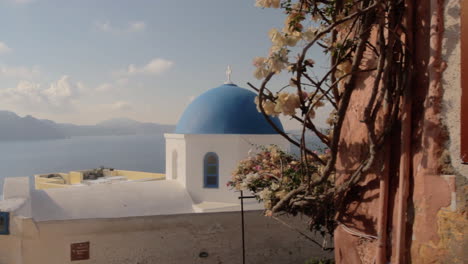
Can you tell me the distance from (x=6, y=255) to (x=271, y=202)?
492cm

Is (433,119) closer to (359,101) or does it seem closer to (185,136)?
(359,101)

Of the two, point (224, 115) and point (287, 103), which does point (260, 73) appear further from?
point (224, 115)

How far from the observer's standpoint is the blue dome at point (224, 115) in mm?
8672

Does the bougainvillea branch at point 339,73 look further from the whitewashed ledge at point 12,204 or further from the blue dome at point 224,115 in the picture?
the blue dome at point 224,115

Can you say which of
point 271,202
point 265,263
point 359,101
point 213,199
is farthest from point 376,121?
point 213,199

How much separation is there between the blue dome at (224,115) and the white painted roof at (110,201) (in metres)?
1.68

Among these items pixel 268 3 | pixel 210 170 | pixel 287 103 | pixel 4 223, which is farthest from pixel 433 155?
pixel 210 170

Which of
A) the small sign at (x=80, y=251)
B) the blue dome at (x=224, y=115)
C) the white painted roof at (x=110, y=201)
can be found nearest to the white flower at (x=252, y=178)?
the small sign at (x=80, y=251)

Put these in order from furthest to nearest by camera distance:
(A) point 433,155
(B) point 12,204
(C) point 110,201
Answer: (C) point 110,201 → (B) point 12,204 → (A) point 433,155

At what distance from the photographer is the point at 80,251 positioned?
5938 millimetres

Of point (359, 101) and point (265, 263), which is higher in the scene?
point (359, 101)

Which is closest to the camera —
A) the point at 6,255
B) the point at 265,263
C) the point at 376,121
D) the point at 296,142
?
the point at 376,121

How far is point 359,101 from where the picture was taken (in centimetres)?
198

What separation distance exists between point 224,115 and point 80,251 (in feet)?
14.6
